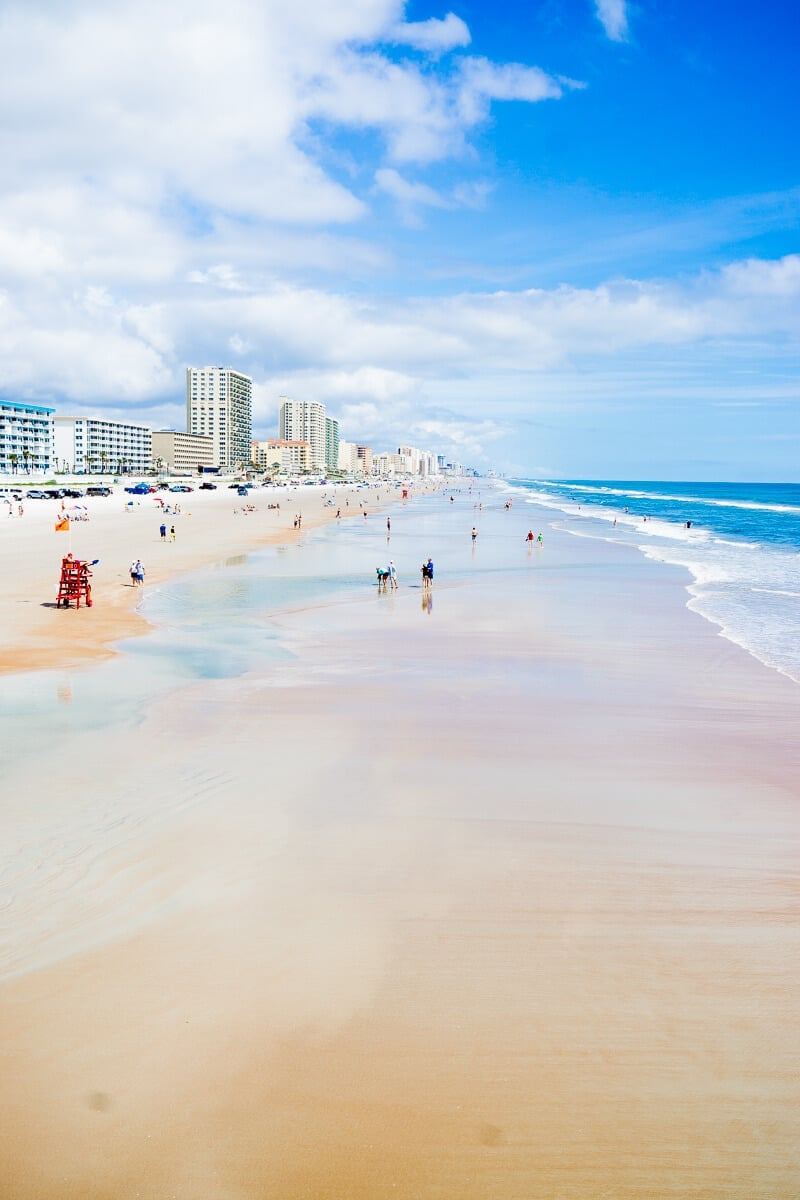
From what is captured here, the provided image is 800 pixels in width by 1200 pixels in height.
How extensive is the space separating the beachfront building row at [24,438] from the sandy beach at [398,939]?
6153 inches

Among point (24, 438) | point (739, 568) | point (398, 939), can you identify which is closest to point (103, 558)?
point (739, 568)

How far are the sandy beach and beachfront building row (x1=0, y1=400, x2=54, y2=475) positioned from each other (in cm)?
15630

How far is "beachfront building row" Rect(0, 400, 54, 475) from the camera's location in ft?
514

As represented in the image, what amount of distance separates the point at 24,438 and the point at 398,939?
7090 inches

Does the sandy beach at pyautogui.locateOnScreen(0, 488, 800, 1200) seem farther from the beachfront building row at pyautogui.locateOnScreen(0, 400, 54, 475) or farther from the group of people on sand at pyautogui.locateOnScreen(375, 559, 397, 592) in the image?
the beachfront building row at pyautogui.locateOnScreen(0, 400, 54, 475)

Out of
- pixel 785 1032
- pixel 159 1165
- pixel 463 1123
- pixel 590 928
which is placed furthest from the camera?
pixel 590 928

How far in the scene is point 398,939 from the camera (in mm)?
6816

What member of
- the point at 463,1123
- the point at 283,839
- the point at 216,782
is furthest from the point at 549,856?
the point at 216,782

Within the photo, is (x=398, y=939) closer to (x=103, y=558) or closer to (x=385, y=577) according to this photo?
(x=385, y=577)

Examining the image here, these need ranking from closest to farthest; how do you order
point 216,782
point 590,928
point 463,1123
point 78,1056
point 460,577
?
1. point 463,1123
2. point 78,1056
3. point 590,928
4. point 216,782
5. point 460,577

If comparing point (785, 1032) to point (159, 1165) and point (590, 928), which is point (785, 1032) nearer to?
point (590, 928)

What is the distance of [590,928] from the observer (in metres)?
7.02

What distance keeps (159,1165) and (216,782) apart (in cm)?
579

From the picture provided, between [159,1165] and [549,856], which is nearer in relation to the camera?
[159,1165]
